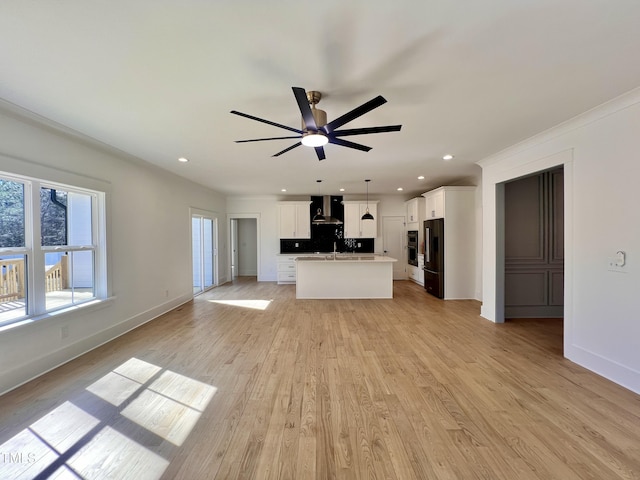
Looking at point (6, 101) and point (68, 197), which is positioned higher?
point (6, 101)

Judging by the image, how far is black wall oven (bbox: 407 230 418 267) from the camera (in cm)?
762

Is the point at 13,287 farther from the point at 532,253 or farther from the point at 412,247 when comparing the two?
the point at 412,247

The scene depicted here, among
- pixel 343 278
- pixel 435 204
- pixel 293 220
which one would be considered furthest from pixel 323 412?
pixel 293 220

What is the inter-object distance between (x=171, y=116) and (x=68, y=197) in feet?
5.86

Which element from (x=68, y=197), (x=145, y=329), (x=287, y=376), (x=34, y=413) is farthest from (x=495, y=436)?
(x=68, y=197)

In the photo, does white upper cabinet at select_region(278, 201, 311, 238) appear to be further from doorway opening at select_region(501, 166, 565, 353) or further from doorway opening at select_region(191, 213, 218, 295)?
doorway opening at select_region(501, 166, 565, 353)

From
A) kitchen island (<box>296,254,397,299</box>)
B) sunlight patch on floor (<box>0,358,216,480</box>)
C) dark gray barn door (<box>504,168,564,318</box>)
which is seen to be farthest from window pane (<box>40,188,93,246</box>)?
dark gray barn door (<box>504,168,564,318</box>)

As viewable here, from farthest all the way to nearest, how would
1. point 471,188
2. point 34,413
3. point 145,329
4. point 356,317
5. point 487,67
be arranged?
1. point 471,188
2. point 356,317
3. point 145,329
4. point 34,413
5. point 487,67

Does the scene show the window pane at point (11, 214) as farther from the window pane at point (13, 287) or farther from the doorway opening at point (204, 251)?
the doorway opening at point (204, 251)

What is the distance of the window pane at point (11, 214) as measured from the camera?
101 inches

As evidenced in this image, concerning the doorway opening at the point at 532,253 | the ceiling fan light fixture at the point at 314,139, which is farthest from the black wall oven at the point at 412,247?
the ceiling fan light fixture at the point at 314,139

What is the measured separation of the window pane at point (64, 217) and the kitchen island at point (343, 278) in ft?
12.2

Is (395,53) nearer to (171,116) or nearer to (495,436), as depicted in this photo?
(171,116)

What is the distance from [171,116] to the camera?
2736 millimetres
